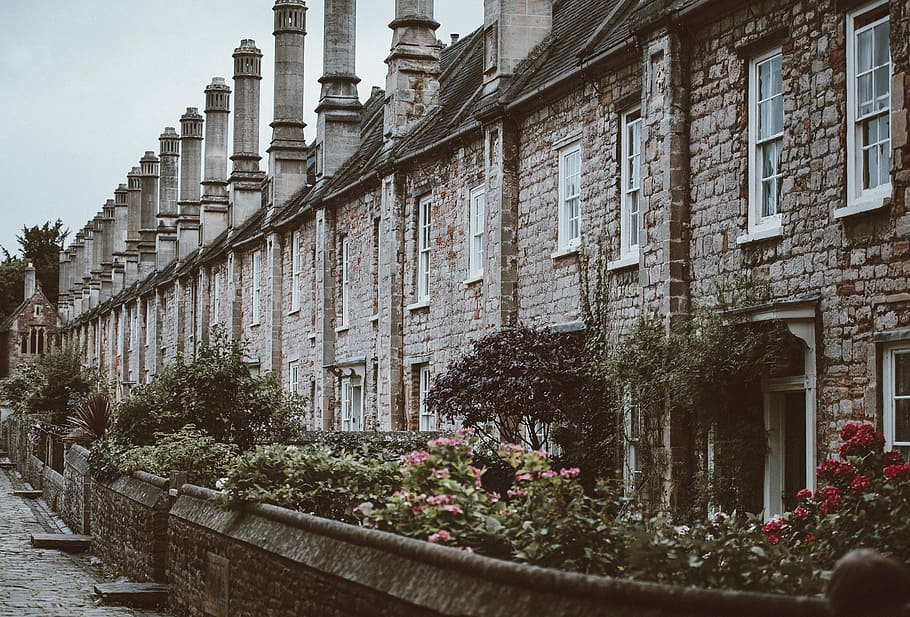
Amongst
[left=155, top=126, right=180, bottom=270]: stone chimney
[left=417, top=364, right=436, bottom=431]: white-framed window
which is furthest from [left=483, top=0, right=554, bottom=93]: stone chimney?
[left=155, top=126, right=180, bottom=270]: stone chimney

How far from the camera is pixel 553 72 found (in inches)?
794

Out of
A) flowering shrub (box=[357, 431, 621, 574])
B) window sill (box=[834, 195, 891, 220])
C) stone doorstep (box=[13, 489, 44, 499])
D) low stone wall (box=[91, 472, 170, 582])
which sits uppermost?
window sill (box=[834, 195, 891, 220])

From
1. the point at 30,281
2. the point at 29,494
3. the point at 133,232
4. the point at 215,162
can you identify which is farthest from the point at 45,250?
the point at 29,494

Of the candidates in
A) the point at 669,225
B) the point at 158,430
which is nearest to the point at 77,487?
the point at 158,430

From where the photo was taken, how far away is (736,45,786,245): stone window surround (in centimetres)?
1405

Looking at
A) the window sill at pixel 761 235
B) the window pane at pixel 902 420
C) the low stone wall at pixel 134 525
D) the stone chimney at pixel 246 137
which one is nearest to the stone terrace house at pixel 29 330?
the stone chimney at pixel 246 137

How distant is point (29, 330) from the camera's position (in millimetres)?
95312

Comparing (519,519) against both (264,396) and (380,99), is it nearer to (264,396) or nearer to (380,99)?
(264,396)

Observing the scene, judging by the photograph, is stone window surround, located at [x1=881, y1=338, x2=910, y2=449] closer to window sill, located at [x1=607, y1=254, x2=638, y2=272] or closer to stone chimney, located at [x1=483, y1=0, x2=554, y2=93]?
window sill, located at [x1=607, y1=254, x2=638, y2=272]

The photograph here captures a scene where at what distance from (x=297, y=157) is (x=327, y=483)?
2713cm

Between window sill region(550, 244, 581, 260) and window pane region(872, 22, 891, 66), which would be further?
window sill region(550, 244, 581, 260)

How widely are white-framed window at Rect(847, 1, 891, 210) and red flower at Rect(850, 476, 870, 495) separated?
3305 mm

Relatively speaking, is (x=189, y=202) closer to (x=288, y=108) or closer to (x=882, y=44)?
(x=288, y=108)

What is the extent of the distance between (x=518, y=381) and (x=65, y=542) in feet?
24.5
